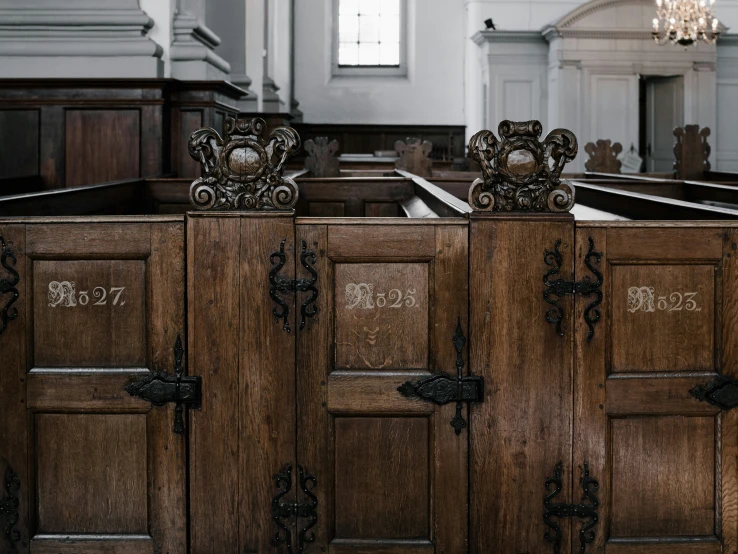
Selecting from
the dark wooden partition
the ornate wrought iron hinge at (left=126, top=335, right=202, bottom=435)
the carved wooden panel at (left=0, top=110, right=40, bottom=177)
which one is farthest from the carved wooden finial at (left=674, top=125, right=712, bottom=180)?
the ornate wrought iron hinge at (left=126, top=335, right=202, bottom=435)

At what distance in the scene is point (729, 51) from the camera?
49.2ft

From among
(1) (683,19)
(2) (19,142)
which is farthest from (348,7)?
(2) (19,142)

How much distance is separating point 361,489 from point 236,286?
0.72m

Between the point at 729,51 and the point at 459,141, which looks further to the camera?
the point at 459,141

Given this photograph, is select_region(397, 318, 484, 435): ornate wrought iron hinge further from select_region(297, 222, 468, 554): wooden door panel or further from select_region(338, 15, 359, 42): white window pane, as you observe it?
select_region(338, 15, 359, 42): white window pane

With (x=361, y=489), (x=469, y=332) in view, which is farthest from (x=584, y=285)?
(x=361, y=489)

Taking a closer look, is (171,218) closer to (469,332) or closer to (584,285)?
(469,332)

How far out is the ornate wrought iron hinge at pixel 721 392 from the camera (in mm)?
2793

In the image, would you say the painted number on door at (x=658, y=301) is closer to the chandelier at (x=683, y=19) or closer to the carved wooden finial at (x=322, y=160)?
the carved wooden finial at (x=322, y=160)

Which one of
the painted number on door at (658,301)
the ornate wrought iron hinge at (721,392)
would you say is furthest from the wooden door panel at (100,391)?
the ornate wrought iron hinge at (721,392)

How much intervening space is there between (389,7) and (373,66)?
3.77 ft

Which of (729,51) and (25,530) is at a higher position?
(729,51)

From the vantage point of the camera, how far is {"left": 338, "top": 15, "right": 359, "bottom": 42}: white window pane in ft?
56.2

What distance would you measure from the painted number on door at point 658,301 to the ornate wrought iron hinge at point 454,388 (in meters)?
0.52
